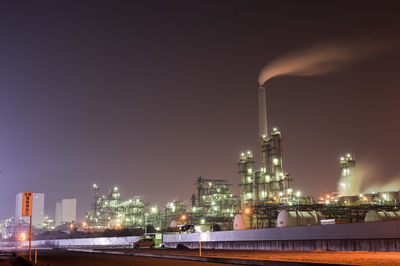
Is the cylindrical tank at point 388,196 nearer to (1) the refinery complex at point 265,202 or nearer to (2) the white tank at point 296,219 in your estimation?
(1) the refinery complex at point 265,202

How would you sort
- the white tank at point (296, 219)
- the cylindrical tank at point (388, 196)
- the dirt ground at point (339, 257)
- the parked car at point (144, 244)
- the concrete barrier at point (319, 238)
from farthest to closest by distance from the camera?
the cylindrical tank at point (388, 196), the white tank at point (296, 219), the parked car at point (144, 244), the concrete barrier at point (319, 238), the dirt ground at point (339, 257)

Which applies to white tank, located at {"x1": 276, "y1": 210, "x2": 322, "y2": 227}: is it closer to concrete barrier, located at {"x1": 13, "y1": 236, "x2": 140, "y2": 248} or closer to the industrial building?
concrete barrier, located at {"x1": 13, "y1": 236, "x2": 140, "y2": 248}

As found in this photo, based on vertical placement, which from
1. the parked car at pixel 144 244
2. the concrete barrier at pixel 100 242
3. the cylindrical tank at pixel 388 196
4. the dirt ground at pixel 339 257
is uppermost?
the cylindrical tank at pixel 388 196

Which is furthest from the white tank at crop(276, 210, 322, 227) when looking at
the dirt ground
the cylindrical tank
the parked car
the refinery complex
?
the cylindrical tank

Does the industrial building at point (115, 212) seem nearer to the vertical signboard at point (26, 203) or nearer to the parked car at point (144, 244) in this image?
the parked car at point (144, 244)

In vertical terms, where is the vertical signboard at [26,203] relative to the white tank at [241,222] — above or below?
above

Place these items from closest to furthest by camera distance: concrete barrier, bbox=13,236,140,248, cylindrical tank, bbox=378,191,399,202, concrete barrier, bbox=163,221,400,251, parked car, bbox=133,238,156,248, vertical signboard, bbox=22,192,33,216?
vertical signboard, bbox=22,192,33,216, concrete barrier, bbox=163,221,400,251, parked car, bbox=133,238,156,248, concrete barrier, bbox=13,236,140,248, cylindrical tank, bbox=378,191,399,202

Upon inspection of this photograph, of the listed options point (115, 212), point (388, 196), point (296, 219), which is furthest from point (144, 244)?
point (115, 212)

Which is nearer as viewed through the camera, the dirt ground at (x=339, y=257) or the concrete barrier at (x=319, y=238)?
the dirt ground at (x=339, y=257)

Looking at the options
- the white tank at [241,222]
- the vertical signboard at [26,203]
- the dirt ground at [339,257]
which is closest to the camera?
the dirt ground at [339,257]

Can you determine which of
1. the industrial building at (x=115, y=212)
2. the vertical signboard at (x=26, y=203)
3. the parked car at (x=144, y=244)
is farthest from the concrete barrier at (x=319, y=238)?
the industrial building at (x=115, y=212)

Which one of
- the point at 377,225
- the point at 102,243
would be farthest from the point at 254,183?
the point at 377,225

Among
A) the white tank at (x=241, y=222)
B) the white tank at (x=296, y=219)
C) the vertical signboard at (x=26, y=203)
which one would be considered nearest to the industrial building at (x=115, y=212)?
the white tank at (x=241, y=222)

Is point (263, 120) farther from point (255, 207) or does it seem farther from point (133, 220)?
point (133, 220)
